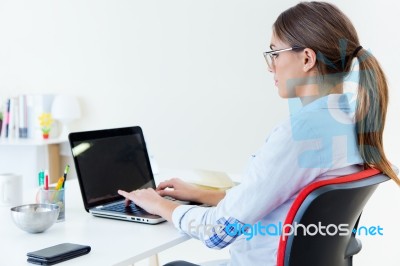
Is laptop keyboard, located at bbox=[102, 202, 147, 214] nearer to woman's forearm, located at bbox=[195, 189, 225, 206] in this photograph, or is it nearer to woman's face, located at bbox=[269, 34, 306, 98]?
woman's forearm, located at bbox=[195, 189, 225, 206]

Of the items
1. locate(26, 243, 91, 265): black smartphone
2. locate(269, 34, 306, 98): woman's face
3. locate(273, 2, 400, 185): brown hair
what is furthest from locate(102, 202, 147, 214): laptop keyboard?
locate(273, 2, 400, 185): brown hair

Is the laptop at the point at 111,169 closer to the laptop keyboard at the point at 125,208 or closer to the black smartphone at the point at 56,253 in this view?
the laptop keyboard at the point at 125,208

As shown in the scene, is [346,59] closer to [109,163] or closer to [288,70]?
[288,70]

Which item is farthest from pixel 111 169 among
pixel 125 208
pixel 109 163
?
pixel 125 208

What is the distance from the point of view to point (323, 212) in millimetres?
1123

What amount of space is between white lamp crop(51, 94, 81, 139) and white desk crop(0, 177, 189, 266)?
2.19 m

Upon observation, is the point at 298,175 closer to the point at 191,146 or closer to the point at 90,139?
the point at 90,139

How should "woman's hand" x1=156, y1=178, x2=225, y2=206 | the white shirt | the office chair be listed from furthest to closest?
"woman's hand" x1=156, y1=178, x2=225, y2=206, the white shirt, the office chair

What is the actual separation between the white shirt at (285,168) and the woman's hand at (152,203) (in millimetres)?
196

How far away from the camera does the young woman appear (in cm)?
121

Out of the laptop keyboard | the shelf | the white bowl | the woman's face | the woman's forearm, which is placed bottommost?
the shelf

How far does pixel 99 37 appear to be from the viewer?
3.75m

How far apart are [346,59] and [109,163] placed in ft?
2.69

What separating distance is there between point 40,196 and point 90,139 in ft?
0.84
